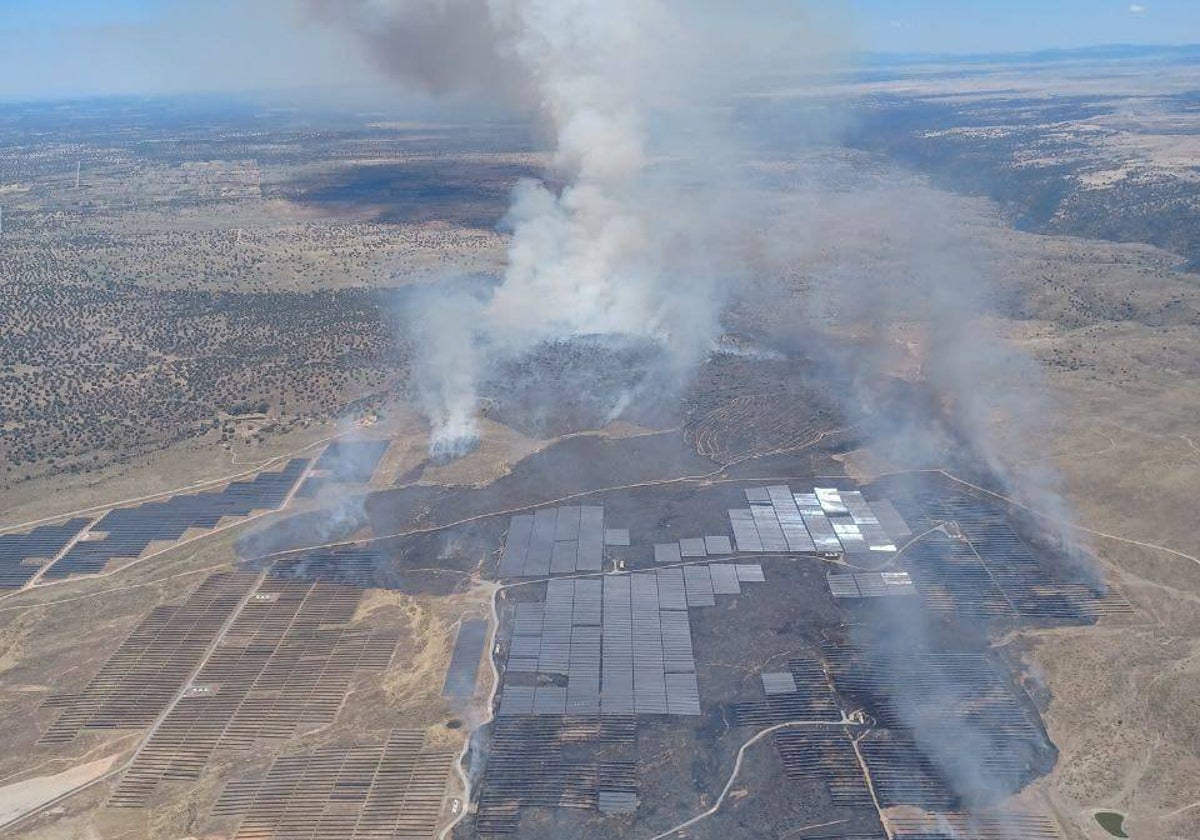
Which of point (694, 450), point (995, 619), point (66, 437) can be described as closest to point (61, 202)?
point (66, 437)

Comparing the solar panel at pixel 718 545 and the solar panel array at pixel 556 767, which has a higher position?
the solar panel at pixel 718 545

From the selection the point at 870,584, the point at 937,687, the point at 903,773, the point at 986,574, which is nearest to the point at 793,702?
the point at 903,773

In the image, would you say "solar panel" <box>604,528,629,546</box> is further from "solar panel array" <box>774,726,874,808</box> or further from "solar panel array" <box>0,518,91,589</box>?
"solar panel array" <box>0,518,91,589</box>

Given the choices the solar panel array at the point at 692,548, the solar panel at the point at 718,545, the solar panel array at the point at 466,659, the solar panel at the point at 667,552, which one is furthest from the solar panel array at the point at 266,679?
the solar panel at the point at 718,545

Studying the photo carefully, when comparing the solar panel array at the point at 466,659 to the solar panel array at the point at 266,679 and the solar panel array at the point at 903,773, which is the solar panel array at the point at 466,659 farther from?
the solar panel array at the point at 903,773

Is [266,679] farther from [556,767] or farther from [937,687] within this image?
[937,687]

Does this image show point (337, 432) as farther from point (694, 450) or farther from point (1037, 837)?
A: point (1037, 837)
